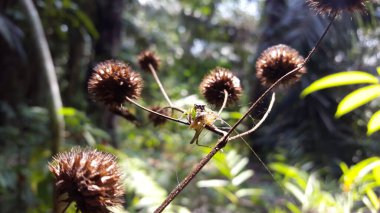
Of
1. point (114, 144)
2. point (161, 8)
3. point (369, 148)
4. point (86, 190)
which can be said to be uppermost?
point (161, 8)

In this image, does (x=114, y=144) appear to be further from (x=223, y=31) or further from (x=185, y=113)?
(x=223, y=31)

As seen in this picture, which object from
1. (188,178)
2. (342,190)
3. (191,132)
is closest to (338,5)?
(188,178)

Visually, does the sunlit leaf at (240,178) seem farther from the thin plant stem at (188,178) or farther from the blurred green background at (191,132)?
the thin plant stem at (188,178)

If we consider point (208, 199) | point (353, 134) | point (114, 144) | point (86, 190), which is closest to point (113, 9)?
point (114, 144)

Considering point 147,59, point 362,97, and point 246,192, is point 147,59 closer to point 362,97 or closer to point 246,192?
point 362,97

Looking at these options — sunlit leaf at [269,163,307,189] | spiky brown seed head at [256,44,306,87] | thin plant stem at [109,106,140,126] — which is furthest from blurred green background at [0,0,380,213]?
thin plant stem at [109,106,140,126]

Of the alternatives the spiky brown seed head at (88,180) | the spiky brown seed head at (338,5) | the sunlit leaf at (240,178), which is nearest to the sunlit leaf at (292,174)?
the sunlit leaf at (240,178)
